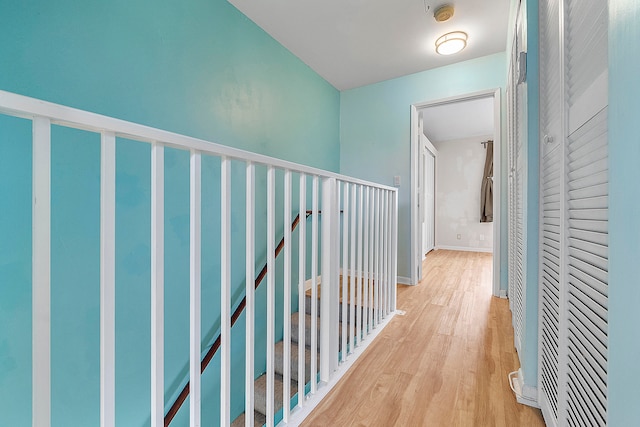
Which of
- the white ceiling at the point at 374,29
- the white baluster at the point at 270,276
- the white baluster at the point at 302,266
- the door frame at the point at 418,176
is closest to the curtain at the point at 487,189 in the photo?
the door frame at the point at 418,176

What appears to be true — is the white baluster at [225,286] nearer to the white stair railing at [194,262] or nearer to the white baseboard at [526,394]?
the white stair railing at [194,262]

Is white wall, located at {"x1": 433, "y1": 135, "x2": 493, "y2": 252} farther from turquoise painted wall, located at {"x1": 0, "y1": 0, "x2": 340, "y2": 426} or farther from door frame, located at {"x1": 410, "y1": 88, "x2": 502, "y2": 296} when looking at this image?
turquoise painted wall, located at {"x1": 0, "y1": 0, "x2": 340, "y2": 426}

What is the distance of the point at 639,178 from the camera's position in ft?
1.26

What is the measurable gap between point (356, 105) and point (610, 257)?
3.25 m

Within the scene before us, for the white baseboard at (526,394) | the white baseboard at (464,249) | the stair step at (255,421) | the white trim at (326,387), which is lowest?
the stair step at (255,421)

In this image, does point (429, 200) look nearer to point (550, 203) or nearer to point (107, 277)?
point (550, 203)

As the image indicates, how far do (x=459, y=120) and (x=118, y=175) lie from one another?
462 cm

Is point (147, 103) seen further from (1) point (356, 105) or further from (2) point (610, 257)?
(1) point (356, 105)

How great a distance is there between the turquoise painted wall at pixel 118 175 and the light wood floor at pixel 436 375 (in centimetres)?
107

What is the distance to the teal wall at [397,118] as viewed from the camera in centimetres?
269

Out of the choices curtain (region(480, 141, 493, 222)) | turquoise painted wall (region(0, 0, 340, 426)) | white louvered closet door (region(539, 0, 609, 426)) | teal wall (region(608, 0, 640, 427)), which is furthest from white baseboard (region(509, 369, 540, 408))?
curtain (region(480, 141, 493, 222))

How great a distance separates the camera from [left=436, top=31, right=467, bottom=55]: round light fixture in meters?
2.29

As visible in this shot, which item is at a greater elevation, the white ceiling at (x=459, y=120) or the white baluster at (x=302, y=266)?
the white ceiling at (x=459, y=120)

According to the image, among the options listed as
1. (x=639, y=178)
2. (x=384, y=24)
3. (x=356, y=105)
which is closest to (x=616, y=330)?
(x=639, y=178)
